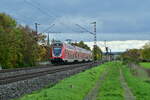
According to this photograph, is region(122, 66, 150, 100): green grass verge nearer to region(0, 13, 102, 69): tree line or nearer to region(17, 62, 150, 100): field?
region(17, 62, 150, 100): field

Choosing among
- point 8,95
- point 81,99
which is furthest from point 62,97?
point 8,95

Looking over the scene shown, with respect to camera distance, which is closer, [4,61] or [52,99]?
[52,99]

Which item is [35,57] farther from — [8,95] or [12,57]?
[8,95]

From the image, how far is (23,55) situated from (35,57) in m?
2.90

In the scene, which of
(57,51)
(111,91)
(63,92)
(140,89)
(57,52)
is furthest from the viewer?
(57,51)

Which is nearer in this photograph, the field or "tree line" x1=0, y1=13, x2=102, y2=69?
the field

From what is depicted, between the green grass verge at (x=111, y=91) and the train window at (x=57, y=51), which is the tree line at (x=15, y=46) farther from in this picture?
the green grass verge at (x=111, y=91)

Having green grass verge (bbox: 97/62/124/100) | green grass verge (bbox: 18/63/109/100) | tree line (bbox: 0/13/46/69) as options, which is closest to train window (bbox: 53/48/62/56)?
tree line (bbox: 0/13/46/69)

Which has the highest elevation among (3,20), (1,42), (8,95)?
(3,20)

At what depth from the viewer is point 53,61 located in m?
65.5

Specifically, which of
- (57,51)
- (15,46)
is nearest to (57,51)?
(57,51)

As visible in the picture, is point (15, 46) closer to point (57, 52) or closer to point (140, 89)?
point (57, 52)

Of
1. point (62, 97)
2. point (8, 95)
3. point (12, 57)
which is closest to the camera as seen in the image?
point (62, 97)

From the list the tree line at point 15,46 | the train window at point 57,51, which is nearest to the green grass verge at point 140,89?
the train window at point 57,51
